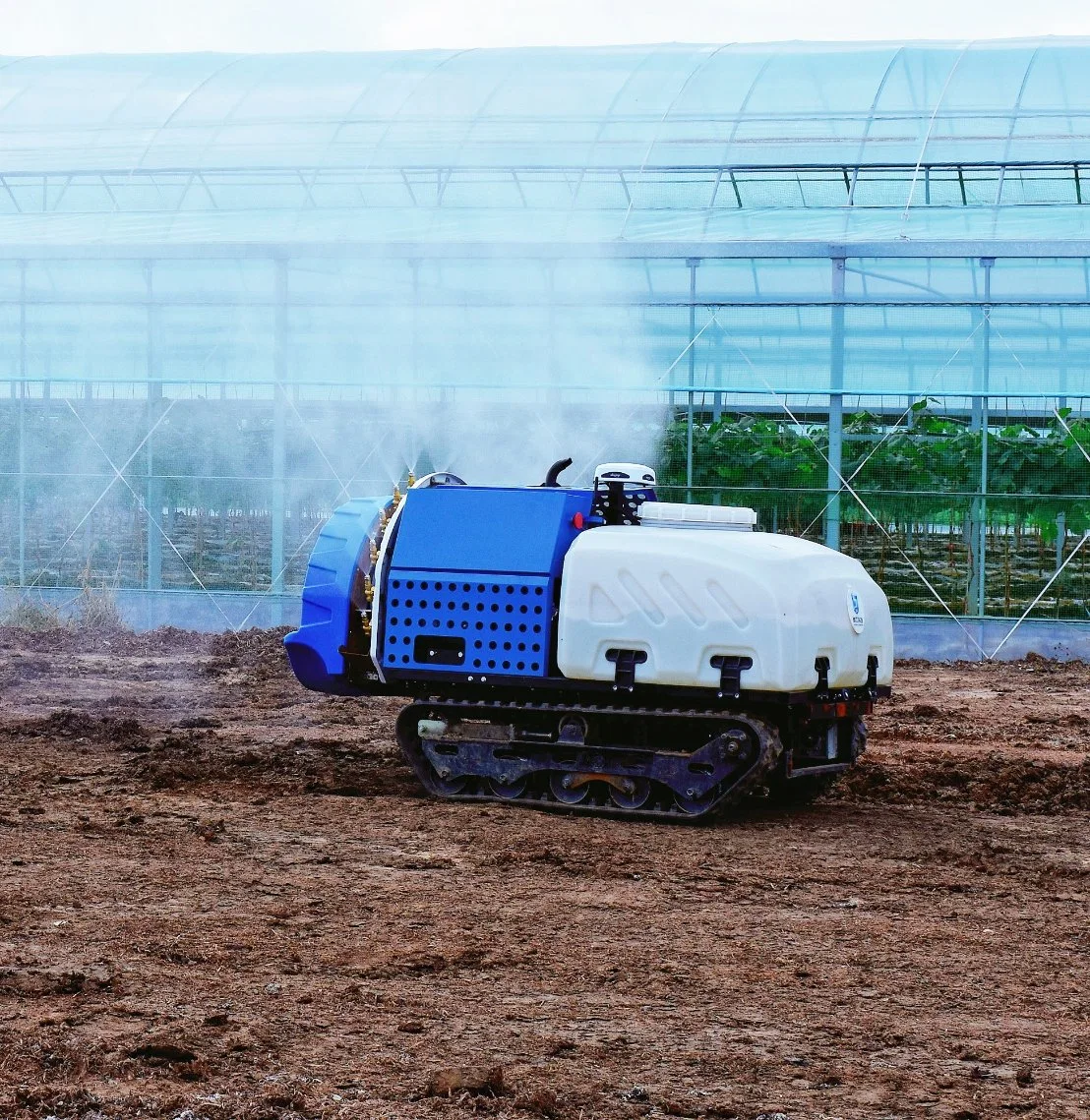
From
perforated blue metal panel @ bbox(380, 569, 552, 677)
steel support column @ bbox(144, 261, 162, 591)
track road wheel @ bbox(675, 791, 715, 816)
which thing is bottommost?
track road wheel @ bbox(675, 791, 715, 816)

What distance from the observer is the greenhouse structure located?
58.1 ft

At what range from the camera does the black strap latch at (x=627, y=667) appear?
7.97m

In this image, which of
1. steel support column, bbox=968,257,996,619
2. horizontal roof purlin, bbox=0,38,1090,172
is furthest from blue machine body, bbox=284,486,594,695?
horizontal roof purlin, bbox=0,38,1090,172

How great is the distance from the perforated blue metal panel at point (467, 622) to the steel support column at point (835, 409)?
10052 millimetres

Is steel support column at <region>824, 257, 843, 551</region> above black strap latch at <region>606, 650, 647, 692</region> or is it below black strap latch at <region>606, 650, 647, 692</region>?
above

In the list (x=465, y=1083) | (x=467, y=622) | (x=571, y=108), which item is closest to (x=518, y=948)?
(x=465, y=1083)

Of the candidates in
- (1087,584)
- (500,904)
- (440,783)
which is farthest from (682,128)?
(500,904)

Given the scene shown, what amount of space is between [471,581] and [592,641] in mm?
680

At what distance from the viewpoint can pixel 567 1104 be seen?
429 cm

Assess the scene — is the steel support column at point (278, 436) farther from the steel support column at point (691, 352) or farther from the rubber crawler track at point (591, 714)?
the rubber crawler track at point (591, 714)

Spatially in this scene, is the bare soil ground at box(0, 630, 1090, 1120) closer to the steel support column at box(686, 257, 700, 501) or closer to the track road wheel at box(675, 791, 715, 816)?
the track road wheel at box(675, 791, 715, 816)

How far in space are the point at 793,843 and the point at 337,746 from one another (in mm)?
3917

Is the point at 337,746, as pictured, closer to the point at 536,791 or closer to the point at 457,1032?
the point at 536,791

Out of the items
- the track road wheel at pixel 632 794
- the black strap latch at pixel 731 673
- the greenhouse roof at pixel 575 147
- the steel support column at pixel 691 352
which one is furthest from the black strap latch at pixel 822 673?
the greenhouse roof at pixel 575 147
